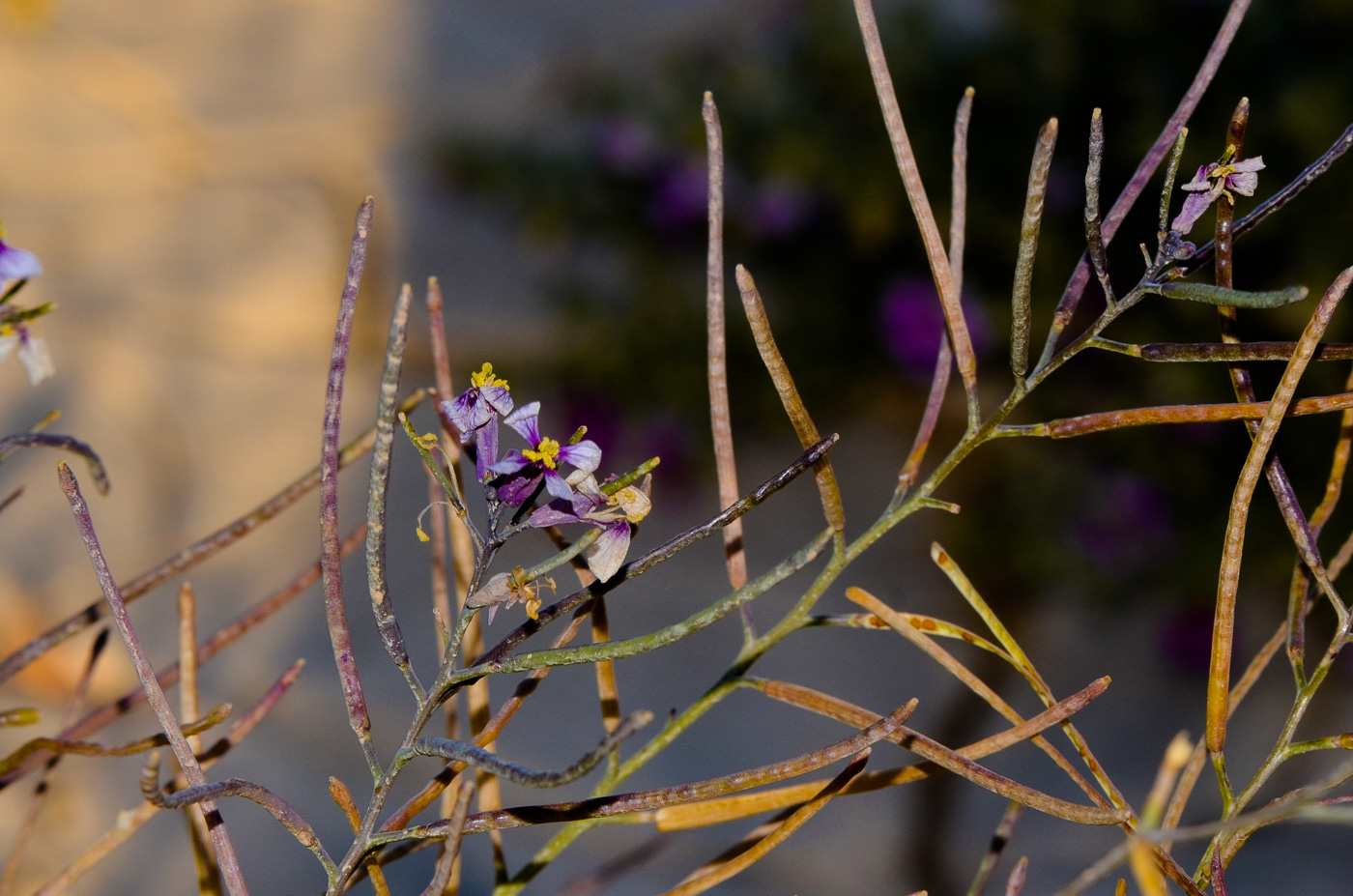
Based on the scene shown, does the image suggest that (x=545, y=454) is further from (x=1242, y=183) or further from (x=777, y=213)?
(x=777, y=213)

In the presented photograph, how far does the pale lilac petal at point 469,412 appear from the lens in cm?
16

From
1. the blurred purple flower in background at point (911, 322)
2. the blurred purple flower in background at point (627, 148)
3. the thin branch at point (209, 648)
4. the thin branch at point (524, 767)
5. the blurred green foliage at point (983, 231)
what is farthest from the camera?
the blurred purple flower in background at point (627, 148)

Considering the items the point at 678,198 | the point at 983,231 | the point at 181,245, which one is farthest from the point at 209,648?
the point at 181,245

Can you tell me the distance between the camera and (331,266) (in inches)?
44.8

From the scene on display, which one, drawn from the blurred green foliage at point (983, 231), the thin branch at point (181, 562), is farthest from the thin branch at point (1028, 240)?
the blurred green foliage at point (983, 231)

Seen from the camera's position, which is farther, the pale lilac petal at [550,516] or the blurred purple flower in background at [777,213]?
the blurred purple flower in background at [777,213]

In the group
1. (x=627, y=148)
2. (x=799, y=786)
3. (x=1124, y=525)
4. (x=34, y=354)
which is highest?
(x=627, y=148)

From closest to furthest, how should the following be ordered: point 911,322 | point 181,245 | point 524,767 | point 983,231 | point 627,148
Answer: point 524,767 < point 983,231 < point 911,322 < point 627,148 < point 181,245

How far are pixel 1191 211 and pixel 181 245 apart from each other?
3.73ft

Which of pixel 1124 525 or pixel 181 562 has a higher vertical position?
pixel 181 562

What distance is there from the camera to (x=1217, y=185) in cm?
16

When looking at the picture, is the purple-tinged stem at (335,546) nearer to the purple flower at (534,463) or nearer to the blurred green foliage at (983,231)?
the purple flower at (534,463)

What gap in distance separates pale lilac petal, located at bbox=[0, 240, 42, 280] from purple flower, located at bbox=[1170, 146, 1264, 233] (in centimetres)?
18

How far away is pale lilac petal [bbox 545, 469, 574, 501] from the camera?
15 centimetres
